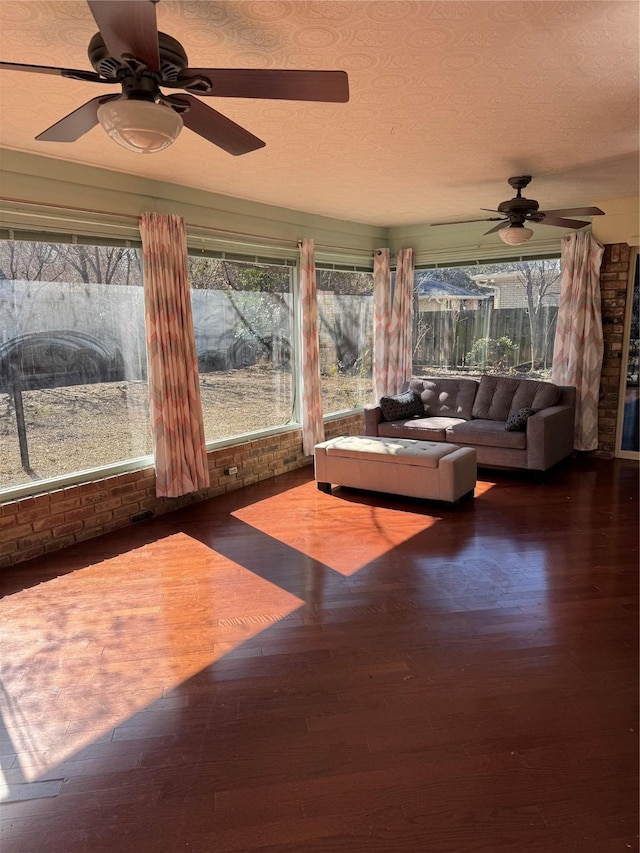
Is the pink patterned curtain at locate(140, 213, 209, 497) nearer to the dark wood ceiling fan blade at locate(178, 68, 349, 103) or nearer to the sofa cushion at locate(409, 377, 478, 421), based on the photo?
the dark wood ceiling fan blade at locate(178, 68, 349, 103)

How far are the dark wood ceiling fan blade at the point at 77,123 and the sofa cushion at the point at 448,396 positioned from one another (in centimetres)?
496

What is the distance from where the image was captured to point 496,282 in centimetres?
694

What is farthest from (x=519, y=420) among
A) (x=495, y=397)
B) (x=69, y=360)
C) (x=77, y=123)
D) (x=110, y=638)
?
(x=77, y=123)

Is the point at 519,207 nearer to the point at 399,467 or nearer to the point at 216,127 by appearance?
the point at 399,467

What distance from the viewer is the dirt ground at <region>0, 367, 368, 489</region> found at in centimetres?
396

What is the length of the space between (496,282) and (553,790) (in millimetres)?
5948

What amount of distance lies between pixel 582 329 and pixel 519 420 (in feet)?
4.60

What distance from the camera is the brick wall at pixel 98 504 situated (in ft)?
12.6

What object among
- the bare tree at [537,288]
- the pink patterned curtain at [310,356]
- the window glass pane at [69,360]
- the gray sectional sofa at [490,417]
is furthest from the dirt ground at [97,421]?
the bare tree at [537,288]

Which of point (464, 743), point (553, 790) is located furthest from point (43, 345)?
point (553, 790)

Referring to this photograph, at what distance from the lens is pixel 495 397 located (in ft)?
20.8

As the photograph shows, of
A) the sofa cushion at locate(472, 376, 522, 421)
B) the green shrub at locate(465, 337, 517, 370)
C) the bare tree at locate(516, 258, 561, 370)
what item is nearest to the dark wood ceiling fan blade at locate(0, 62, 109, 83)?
the sofa cushion at locate(472, 376, 522, 421)

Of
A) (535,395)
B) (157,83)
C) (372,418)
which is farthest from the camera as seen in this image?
(372,418)

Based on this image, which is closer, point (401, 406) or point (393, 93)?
point (393, 93)
